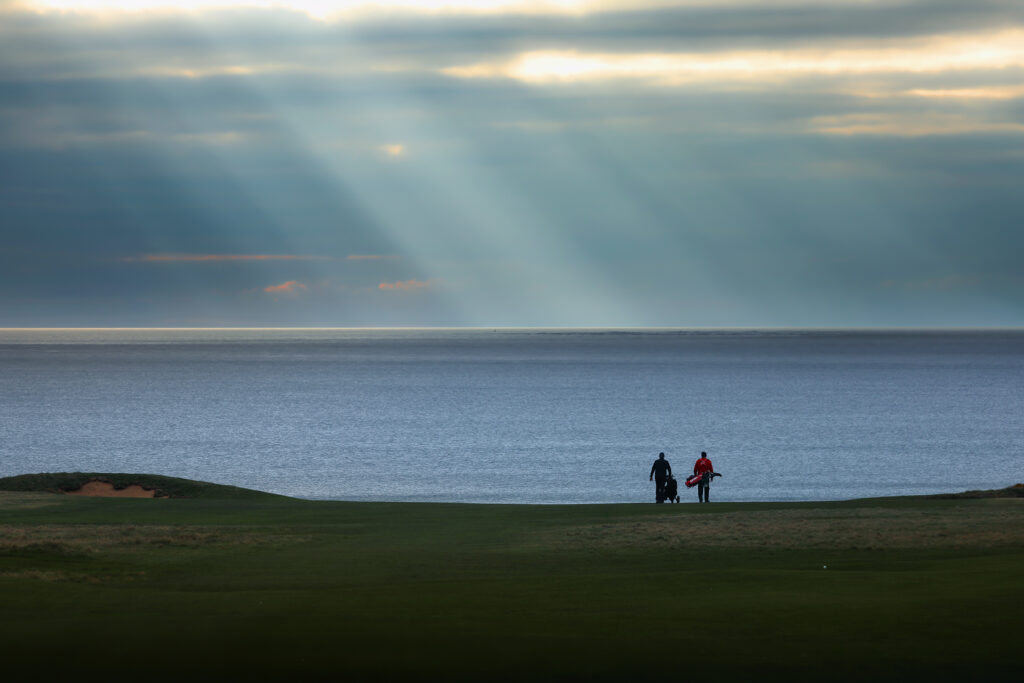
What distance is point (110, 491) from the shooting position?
4134 cm

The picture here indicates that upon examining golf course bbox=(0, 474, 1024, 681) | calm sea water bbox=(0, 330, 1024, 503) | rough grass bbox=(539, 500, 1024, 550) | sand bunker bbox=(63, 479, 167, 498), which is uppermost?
calm sea water bbox=(0, 330, 1024, 503)

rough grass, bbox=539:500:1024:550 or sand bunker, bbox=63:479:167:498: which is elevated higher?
sand bunker, bbox=63:479:167:498

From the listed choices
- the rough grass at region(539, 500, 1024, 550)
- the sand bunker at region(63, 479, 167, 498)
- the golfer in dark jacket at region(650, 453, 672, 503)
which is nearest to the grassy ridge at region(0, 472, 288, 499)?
the sand bunker at region(63, 479, 167, 498)

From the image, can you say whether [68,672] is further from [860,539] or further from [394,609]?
[860,539]

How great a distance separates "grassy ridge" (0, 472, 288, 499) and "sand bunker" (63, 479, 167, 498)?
13 centimetres

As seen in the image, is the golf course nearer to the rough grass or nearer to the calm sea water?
the rough grass

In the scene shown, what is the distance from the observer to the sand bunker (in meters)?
40.9

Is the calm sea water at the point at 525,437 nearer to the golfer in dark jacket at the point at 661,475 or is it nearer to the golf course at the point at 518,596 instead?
the golfer in dark jacket at the point at 661,475

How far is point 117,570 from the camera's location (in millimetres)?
20344

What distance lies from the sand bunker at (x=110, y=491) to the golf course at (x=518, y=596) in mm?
11465

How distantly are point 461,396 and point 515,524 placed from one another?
361 feet

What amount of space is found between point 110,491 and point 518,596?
2886 cm

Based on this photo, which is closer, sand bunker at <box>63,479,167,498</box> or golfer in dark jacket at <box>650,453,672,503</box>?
golfer in dark jacket at <box>650,453,672,503</box>

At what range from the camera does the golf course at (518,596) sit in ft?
42.5
